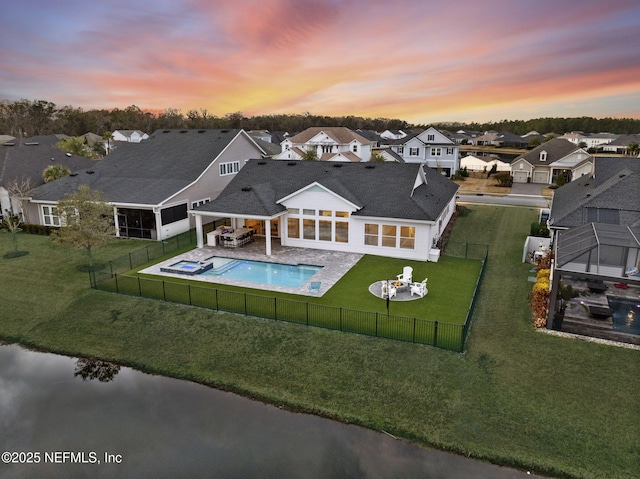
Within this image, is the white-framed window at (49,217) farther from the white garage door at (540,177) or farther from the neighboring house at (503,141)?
the neighboring house at (503,141)

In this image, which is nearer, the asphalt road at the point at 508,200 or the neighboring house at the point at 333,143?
the asphalt road at the point at 508,200

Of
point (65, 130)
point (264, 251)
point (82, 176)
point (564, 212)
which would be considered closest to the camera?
point (564, 212)

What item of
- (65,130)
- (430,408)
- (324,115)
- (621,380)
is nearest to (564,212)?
(621,380)

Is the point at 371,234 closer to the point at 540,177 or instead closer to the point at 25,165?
the point at 25,165

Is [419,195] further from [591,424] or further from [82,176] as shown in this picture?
[82,176]

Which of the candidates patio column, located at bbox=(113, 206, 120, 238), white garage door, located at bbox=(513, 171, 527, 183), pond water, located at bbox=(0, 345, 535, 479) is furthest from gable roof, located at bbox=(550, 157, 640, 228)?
white garage door, located at bbox=(513, 171, 527, 183)

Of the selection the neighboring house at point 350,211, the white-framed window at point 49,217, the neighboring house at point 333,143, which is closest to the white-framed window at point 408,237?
the neighboring house at point 350,211

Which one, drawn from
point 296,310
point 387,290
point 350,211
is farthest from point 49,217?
point 387,290
